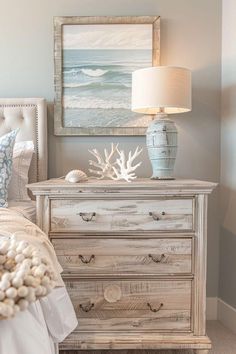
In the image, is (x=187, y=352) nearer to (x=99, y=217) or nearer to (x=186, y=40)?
(x=99, y=217)

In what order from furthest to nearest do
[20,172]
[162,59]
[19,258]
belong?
[162,59] → [20,172] → [19,258]

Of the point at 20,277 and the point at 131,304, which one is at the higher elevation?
the point at 20,277

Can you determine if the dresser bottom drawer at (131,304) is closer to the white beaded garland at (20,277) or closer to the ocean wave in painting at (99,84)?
the white beaded garland at (20,277)

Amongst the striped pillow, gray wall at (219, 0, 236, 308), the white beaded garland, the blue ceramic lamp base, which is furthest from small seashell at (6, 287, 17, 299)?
gray wall at (219, 0, 236, 308)

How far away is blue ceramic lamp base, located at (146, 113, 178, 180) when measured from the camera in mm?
2025

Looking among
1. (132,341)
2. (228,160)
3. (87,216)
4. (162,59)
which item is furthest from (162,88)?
(132,341)

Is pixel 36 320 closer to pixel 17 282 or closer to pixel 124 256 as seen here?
pixel 17 282

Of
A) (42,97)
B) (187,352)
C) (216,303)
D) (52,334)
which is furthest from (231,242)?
(42,97)

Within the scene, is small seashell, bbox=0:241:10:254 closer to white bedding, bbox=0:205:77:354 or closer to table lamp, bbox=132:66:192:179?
white bedding, bbox=0:205:77:354

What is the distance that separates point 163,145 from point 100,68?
75 cm

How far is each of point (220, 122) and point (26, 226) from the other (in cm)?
155

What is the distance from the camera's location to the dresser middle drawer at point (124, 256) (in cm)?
180

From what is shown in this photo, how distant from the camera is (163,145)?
2.03 m

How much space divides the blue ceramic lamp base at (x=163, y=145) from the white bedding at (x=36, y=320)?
2.70 feet
